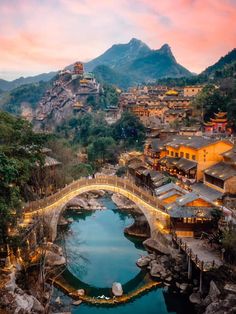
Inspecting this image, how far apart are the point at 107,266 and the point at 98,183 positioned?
7.20 metres

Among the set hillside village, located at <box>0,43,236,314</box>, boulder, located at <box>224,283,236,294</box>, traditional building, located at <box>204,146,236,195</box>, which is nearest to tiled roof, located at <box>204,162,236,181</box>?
traditional building, located at <box>204,146,236,195</box>

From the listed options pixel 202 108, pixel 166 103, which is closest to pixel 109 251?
pixel 202 108

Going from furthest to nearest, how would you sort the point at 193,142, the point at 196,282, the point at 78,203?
the point at 78,203, the point at 193,142, the point at 196,282

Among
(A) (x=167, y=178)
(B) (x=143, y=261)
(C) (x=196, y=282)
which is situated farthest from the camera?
(A) (x=167, y=178)

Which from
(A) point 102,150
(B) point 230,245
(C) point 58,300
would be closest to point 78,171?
(A) point 102,150

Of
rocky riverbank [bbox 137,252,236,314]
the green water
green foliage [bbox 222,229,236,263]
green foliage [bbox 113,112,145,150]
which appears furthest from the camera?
green foliage [bbox 113,112,145,150]

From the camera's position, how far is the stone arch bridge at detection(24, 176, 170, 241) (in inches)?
1094

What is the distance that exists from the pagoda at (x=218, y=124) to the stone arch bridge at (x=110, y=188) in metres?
24.0

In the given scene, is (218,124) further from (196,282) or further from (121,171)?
(196,282)

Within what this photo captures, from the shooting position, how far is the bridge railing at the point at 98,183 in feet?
92.4

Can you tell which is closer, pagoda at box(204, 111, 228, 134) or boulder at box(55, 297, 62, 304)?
boulder at box(55, 297, 62, 304)

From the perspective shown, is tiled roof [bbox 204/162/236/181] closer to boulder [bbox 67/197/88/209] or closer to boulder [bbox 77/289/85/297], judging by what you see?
boulder [bbox 77/289/85/297]

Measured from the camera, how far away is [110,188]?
1180 inches

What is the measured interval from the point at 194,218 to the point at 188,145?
45.3 ft
